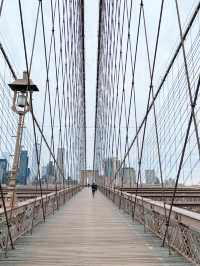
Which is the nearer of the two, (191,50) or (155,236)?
(155,236)

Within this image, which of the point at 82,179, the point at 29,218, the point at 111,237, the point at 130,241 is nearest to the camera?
the point at 130,241

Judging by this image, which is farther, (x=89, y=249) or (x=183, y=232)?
(x=89, y=249)

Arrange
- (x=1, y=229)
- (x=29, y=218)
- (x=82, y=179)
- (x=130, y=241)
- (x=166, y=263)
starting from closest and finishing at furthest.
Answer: (x=166, y=263), (x=1, y=229), (x=130, y=241), (x=29, y=218), (x=82, y=179)

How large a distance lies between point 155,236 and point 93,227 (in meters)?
1.35

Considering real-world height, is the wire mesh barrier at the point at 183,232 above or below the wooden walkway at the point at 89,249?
above

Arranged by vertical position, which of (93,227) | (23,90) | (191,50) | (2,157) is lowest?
(93,227)

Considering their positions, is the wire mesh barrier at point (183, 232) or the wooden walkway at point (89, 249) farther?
the wooden walkway at point (89, 249)

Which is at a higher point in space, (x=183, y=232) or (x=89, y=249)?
(x=183, y=232)

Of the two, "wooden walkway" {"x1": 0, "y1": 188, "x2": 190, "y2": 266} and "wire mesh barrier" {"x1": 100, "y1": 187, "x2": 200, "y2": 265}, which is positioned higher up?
"wire mesh barrier" {"x1": 100, "y1": 187, "x2": 200, "y2": 265}

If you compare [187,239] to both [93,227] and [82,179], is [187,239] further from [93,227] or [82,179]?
[82,179]

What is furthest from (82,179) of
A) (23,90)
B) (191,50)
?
(23,90)

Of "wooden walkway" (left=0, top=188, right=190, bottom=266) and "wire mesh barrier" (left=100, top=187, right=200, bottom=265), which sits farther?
"wooden walkway" (left=0, top=188, right=190, bottom=266)

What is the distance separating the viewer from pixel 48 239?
428 centimetres

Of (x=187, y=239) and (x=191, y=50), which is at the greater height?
(x=191, y=50)
